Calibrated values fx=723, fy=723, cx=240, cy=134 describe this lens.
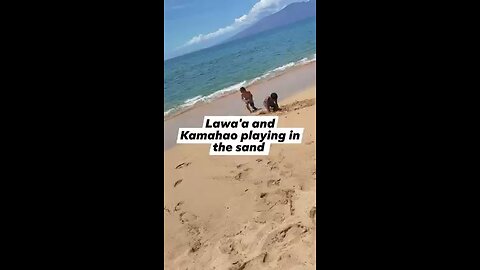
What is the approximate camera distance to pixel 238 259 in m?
3.23

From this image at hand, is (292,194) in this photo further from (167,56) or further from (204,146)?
(167,56)

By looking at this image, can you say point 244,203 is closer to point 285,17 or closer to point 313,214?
point 313,214

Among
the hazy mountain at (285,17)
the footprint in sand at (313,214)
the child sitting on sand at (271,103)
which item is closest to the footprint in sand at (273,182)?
the footprint in sand at (313,214)

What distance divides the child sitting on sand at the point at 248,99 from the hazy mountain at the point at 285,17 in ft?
0.89

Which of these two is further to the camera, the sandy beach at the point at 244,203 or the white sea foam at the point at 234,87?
the white sea foam at the point at 234,87

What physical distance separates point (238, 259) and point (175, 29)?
43.3 inches

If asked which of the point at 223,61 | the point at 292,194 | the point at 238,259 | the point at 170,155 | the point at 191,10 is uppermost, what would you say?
the point at 191,10

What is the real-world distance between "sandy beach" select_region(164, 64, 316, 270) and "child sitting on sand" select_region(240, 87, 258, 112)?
0.03 metres

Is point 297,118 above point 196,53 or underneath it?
underneath

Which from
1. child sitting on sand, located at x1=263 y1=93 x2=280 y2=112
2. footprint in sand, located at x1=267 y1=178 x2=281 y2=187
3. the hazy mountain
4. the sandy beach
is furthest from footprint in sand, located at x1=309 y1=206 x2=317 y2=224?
the hazy mountain

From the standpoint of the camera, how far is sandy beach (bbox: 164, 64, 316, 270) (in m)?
3.24

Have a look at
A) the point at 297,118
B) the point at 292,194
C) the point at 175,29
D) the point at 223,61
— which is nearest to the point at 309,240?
the point at 292,194

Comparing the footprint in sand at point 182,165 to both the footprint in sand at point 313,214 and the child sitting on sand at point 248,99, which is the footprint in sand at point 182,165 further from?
the footprint in sand at point 313,214

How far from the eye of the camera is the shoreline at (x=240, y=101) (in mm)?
3346
